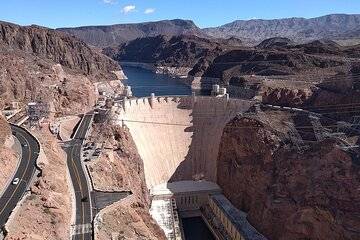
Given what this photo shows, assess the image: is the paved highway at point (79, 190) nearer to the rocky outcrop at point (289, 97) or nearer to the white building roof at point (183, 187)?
the white building roof at point (183, 187)

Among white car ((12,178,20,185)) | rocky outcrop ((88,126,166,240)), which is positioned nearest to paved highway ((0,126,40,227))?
white car ((12,178,20,185))

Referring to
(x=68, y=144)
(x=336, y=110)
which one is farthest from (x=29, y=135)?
(x=336, y=110)

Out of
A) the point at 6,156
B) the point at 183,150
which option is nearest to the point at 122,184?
the point at 6,156

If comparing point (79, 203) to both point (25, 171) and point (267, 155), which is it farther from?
point (267, 155)

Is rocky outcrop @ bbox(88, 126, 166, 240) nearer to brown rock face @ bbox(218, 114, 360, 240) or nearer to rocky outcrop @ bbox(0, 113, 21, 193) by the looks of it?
rocky outcrop @ bbox(0, 113, 21, 193)

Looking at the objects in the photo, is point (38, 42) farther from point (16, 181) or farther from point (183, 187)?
point (16, 181)

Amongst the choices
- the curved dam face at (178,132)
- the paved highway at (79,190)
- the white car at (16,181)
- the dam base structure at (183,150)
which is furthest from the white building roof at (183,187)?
the white car at (16,181)
